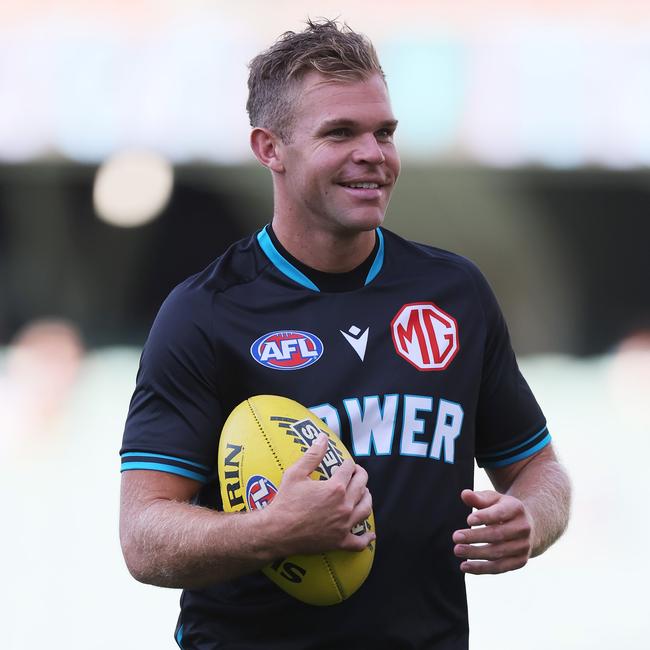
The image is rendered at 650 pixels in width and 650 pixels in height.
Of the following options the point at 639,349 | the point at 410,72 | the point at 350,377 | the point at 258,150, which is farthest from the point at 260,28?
the point at 350,377

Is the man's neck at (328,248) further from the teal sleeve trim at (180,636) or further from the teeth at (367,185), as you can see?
the teal sleeve trim at (180,636)

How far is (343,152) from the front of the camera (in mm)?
2486

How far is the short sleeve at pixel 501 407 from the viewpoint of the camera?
264 centimetres

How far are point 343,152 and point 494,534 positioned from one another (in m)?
0.86

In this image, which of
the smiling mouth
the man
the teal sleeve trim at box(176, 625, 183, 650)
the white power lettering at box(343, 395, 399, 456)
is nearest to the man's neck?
the man

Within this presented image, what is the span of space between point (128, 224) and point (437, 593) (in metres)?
4.89

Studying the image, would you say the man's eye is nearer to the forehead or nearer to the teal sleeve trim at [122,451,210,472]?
the forehead

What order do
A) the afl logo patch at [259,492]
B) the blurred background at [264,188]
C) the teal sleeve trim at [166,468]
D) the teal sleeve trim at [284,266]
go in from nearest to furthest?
the afl logo patch at [259,492] < the teal sleeve trim at [166,468] < the teal sleeve trim at [284,266] < the blurred background at [264,188]

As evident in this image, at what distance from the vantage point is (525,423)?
106 inches

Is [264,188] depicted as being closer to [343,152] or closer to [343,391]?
[343,152]

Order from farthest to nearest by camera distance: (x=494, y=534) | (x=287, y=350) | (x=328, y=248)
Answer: (x=328, y=248) < (x=287, y=350) < (x=494, y=534)

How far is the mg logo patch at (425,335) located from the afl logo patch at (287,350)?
185mm

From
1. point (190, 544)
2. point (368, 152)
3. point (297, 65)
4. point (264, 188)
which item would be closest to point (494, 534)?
point (190, 544)

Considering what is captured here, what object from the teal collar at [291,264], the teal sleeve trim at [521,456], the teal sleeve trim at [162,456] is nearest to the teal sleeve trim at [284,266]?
the teal collar at [291,264]
